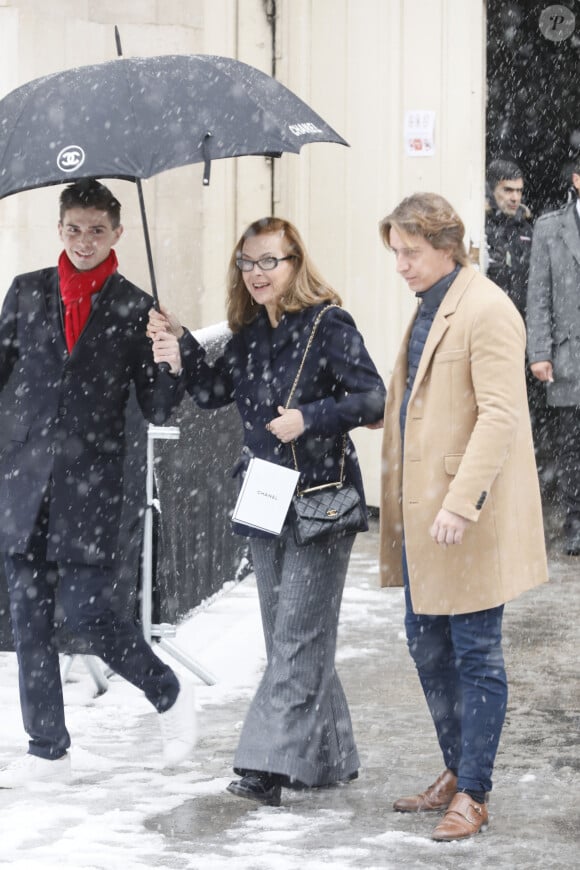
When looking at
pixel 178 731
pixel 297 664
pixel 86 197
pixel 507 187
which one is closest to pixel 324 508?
pixel 297 664

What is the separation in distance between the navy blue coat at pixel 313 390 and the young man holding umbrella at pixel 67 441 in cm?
29

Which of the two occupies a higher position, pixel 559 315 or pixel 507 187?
pixel 507 187

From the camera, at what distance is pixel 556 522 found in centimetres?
996

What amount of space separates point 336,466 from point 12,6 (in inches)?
199

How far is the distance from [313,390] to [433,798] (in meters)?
1.27

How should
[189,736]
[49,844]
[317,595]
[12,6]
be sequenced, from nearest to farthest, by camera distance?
[49,844] → [317,595] → [189,736] → [12,6]

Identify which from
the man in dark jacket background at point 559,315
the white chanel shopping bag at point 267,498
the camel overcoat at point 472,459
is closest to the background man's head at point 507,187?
the man in dark jacket background at point 559,315

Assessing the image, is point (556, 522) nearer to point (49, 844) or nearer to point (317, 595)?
point (317, 595)

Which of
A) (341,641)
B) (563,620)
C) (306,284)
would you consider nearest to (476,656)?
(306,284)

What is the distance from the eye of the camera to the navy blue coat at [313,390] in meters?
4.80

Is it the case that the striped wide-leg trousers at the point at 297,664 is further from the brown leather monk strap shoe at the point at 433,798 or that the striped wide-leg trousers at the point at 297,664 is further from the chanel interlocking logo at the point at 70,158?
the chanel interlocking logo at the point at 70,158

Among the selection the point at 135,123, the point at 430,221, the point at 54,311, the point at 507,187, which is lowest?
the point at 54,311

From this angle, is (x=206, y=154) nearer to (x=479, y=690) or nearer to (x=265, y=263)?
(x=265, y=263)

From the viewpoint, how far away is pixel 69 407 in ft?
16.4
